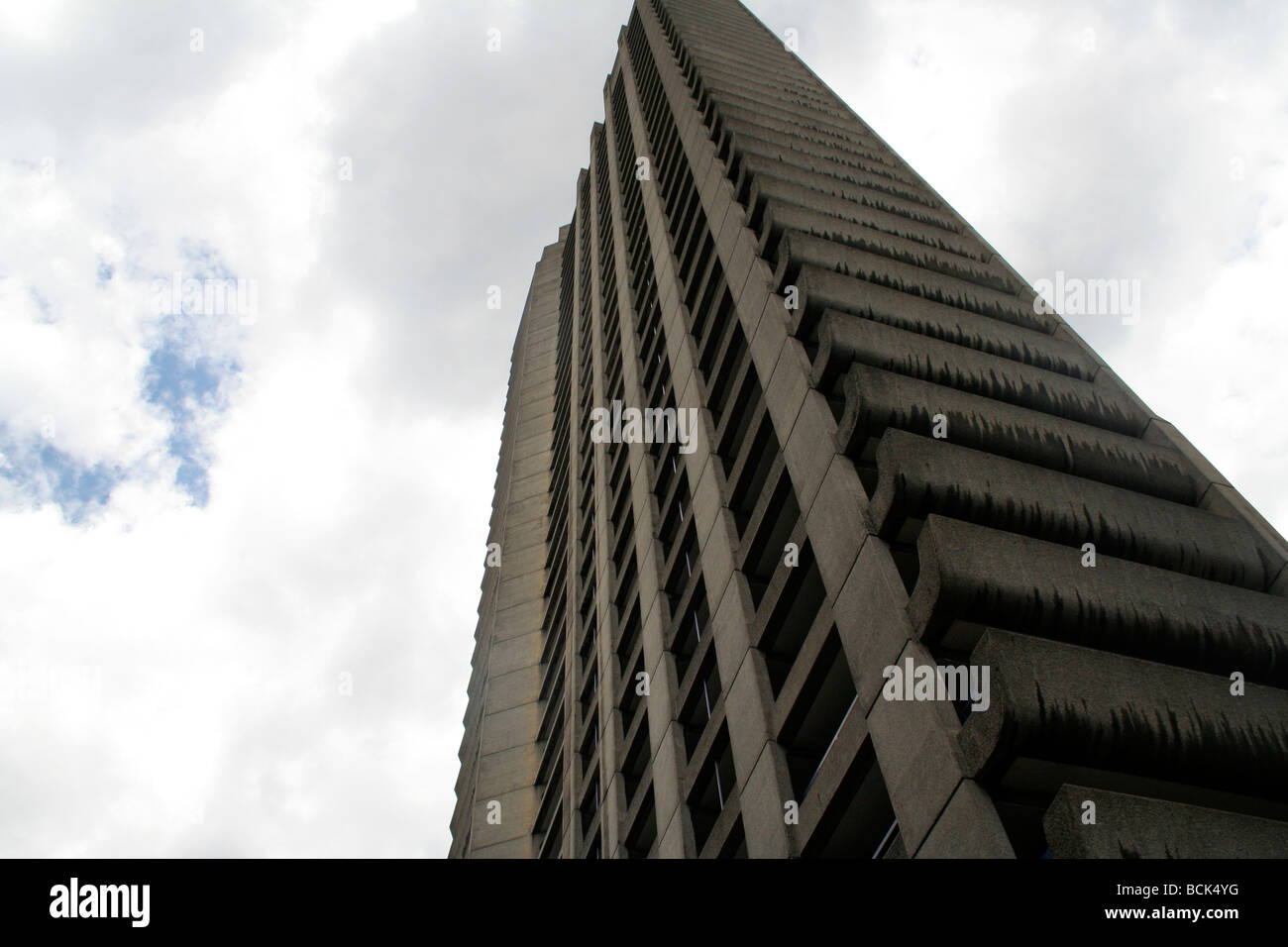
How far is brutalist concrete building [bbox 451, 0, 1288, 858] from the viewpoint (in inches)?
409

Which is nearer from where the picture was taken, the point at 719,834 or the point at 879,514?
the point at 879,514

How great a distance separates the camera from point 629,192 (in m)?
43.2

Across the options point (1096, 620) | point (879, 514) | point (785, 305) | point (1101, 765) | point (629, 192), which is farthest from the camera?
point (629, 192)

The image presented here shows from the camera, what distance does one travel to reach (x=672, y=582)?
21.4 meters

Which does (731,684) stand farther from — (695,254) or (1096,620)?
(695,254)

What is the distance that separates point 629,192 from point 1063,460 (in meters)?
30.6

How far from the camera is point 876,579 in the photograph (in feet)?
40.9

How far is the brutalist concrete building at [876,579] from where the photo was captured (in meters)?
10.4

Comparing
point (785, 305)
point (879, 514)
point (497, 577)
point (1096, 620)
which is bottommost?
point (1096, 620)

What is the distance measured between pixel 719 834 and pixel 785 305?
920 centimetres

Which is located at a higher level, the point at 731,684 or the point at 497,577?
the point at 497,577
